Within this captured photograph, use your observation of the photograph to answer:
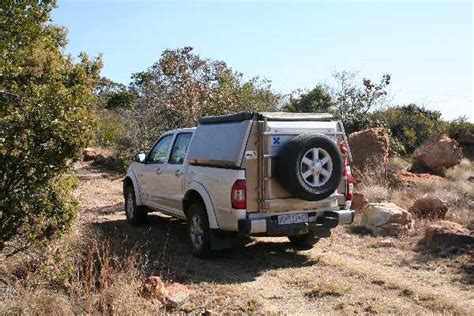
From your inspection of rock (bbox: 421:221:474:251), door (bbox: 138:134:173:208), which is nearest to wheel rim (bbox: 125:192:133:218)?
door (bbox: 138:134:173:208)

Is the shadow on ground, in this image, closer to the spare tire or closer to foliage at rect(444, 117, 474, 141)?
the spare tire

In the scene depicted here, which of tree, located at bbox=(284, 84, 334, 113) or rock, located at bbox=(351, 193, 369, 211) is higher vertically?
tree, located at bbox=(284, 84, 334, 113)

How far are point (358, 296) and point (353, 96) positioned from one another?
14.9m

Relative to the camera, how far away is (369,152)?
14.0 meters

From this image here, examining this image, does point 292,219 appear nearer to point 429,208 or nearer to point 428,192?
point 429,208

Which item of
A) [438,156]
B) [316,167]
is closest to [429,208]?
[316,167]

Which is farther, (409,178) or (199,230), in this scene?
(409,178)

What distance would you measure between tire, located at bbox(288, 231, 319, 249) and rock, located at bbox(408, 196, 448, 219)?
2847 millimetres

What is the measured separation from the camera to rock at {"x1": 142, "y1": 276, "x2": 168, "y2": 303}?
5836 mm

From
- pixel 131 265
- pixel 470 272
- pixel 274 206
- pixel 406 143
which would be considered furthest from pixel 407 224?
pixel 406 143

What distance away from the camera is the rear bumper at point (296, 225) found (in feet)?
23.7

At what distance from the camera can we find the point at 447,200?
11.6 metres

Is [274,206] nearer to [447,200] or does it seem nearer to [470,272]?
[470,272]

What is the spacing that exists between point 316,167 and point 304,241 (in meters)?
1.65
